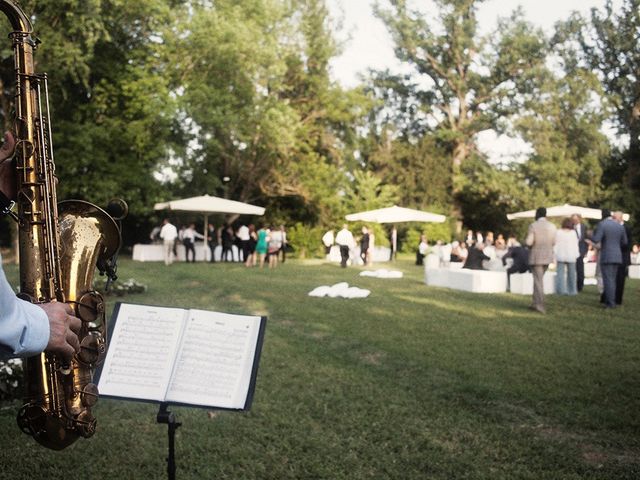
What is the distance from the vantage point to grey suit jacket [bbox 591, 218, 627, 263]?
43.7 ft

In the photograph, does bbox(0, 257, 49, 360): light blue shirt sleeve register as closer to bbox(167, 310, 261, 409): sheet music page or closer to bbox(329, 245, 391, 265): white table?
bbox(167, 310, 261, 409): sheet music page

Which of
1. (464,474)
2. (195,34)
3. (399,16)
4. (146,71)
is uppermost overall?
(399,16)

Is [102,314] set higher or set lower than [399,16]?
lower

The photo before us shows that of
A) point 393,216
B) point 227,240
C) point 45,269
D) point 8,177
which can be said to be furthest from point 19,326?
point 393,216

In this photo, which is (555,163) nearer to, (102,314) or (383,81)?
(383,81)

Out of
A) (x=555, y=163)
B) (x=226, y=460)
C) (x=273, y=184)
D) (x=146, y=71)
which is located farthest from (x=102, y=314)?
(x=555, y=163)

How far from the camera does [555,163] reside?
44.4m

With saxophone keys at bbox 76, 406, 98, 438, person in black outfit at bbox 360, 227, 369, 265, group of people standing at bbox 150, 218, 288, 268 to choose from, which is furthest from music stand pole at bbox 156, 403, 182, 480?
person in black outfit at bbox 360, 227, 369, 265

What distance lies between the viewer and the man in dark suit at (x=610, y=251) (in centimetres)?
1330

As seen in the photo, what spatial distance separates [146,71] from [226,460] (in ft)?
82.0

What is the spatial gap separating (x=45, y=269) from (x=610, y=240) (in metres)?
12.8

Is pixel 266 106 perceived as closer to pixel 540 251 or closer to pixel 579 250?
pixel 579 250

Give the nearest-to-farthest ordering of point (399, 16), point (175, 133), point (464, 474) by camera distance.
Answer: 1. point (464, 474)
2. point (175, 133)
3. point (399, 16)

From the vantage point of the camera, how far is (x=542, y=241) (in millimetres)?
12883
